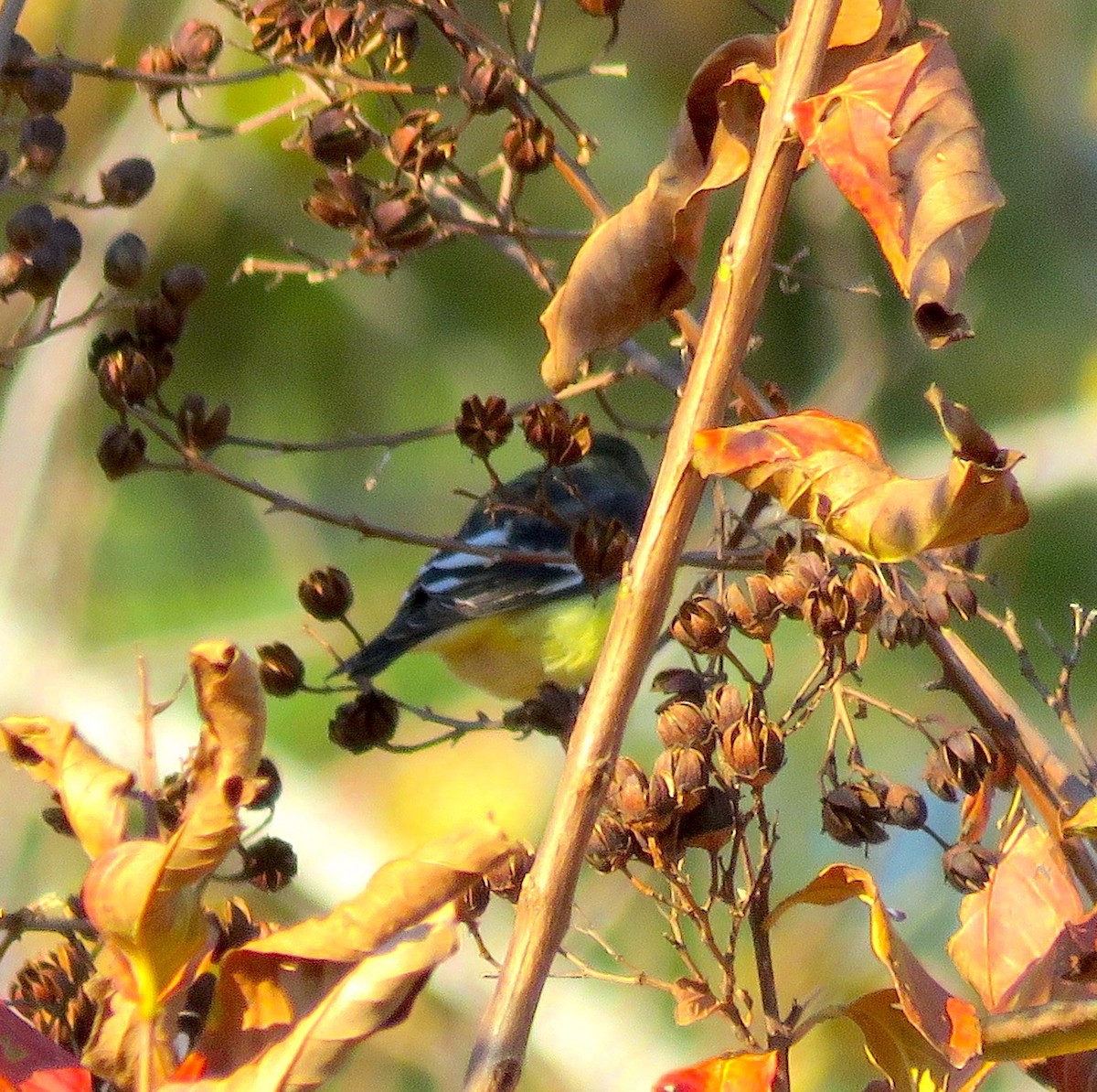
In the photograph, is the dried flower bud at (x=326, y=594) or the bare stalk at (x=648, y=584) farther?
the dried flower bud at (x=326, y=594)

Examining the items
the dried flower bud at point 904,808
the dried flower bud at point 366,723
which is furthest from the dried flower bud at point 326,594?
the dried flower bud at point 904,808

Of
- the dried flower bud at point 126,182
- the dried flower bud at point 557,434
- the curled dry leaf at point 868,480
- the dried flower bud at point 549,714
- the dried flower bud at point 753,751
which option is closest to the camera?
the curled dry leaf at point 868,480

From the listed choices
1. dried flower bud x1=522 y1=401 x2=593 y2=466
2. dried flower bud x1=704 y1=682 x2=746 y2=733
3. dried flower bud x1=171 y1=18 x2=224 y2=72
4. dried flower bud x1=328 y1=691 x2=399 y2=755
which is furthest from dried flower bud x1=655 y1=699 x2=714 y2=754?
dried flower bud x1=171 y1=18 x2=224 y2=72

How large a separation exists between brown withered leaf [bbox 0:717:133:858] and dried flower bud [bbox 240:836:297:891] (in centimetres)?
27

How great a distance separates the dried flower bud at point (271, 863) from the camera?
2.59ft

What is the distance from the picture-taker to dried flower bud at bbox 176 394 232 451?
3.33 feet

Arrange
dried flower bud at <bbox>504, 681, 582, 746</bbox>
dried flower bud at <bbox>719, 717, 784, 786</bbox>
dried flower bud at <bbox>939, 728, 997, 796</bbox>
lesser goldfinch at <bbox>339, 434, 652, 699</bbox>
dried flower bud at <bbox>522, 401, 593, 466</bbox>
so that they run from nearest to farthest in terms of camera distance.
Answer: dried flower bud at <bbox>719, 717, 784, 786</bbox>
dried flower bud at <bbox>939, 728, 997, 796</bbox>
dried flower bud at <bbox>522, 401, 593, 466</bbox>
dried flower bud at <bbox>504, 681, 582, 746</bbox>
lesser goldfinch at <bbox>339, 434, 652, 699</bbox>

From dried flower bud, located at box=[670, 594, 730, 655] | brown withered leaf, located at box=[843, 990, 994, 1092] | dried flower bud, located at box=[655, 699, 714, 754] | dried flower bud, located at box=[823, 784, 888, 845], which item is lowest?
dried flower bud, located at box=[823, 784, 888, 845]

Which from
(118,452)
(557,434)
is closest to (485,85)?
(557,434)

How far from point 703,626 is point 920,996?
0.31 metres

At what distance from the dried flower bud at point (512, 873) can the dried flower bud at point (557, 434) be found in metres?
0.28

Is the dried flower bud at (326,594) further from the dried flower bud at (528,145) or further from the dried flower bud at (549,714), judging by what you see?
the dried flower bud at (528,145)

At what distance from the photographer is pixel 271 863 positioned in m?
0.79

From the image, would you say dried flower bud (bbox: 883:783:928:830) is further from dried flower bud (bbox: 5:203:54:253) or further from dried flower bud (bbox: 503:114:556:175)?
dried flower bud (bbox: 5:203:54:253)
